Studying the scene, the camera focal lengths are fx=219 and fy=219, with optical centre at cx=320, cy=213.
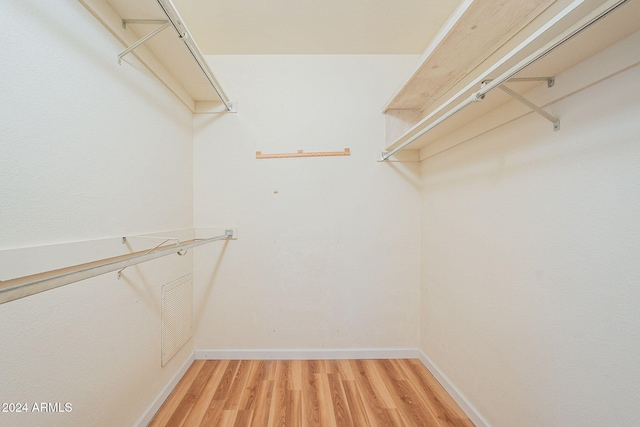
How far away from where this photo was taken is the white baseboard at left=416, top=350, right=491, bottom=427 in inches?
49.7

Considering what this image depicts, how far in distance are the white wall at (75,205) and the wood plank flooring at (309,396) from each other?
0.32m

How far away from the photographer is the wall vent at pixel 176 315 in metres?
1.47

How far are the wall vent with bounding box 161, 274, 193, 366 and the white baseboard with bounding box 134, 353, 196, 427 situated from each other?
17cm

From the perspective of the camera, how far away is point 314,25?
1582 millimetres

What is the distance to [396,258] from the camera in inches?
75.7

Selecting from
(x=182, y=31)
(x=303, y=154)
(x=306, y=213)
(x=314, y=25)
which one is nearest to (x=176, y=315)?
(x=306, y=213)

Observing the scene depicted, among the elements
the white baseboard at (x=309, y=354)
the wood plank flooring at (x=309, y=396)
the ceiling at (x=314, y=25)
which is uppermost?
the ceiling at (x=314, y=25)

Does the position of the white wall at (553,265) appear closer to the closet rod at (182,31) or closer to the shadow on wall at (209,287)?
the closet rod at (182,31)

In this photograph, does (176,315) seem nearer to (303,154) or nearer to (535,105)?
(303,154)

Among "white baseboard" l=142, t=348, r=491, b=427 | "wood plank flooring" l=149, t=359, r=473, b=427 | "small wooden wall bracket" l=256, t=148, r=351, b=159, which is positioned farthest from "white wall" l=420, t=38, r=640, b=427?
"small wooden wall bracket" l=256, t=148, r=351, b=159

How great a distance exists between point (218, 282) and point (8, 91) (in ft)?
5.03

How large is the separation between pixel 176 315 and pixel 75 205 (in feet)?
3.48

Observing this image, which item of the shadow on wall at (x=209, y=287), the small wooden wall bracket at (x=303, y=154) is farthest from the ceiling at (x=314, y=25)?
the shadow on wall at (x=209, y=287)

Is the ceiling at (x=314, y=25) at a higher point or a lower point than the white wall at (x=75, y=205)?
higher
